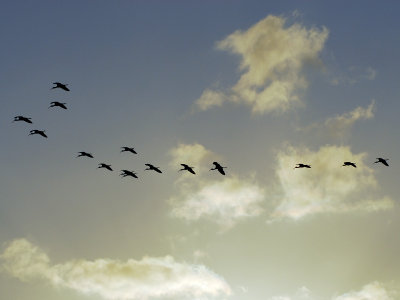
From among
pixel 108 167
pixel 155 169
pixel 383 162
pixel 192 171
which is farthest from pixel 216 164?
pixel 383 162

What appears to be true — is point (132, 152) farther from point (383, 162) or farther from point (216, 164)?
point (383, 162)

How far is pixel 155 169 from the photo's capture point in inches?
4601

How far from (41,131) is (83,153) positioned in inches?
386

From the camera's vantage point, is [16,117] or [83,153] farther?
[83,153]

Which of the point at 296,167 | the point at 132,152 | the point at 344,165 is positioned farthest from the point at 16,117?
the point at 344,165

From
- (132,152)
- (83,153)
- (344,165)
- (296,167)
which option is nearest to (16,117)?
(83,153)

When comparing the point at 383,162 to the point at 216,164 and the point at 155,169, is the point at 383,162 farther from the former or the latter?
the point at 155,169

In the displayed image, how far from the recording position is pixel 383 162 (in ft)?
355

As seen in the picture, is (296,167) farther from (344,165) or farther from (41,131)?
(41,131)

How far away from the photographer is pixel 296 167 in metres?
116

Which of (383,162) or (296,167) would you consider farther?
(296,167)

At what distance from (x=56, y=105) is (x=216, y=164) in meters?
31.5

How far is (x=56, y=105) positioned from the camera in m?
107

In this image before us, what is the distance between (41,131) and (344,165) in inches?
2291
